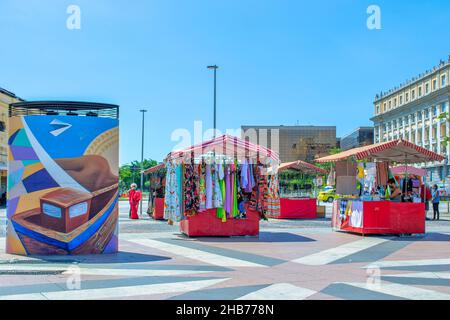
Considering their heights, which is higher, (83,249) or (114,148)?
(114,148)

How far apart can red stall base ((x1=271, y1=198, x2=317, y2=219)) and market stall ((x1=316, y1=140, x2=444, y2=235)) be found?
717cm

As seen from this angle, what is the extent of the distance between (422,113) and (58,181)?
294 feet

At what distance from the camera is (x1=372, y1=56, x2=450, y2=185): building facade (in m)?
83.0

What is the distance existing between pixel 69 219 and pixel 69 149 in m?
1.47

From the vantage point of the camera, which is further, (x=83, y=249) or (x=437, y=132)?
(x=437, y=132)

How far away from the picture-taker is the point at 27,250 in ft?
37.8

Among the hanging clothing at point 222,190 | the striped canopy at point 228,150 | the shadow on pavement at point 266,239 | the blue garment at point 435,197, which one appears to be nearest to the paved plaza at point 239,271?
the shadow on pavement at point 266,239

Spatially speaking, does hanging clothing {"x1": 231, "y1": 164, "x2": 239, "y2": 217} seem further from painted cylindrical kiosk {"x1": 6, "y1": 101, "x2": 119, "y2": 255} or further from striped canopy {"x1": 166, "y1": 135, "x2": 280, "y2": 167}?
painted cylindrical kiosk {"x1": 6, "y1": 101, "x2": 119, "y2": 255}

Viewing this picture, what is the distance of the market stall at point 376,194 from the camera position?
16.5 m

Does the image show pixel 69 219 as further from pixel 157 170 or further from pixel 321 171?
pixel 321 171

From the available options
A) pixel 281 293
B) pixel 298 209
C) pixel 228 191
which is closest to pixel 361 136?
pixel 298 209

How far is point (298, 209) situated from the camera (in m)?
26.7
